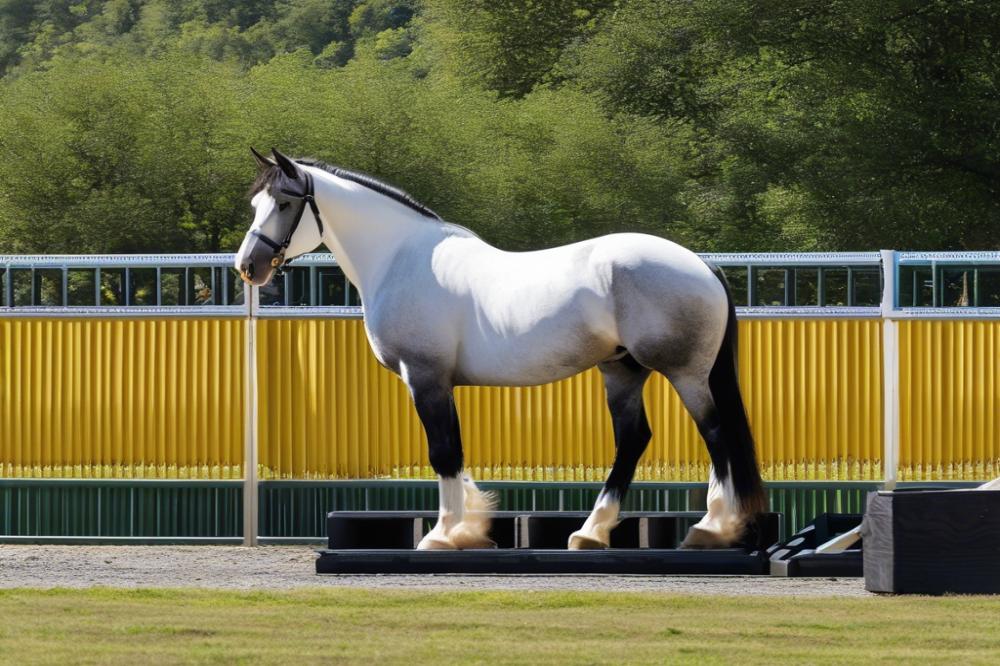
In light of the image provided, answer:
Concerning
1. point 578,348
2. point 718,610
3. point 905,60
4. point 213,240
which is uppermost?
point 905,60

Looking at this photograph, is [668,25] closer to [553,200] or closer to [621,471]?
[553,200]

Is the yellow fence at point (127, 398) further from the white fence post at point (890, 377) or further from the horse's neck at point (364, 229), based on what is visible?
the white fence post at point (890, 377)

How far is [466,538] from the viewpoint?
11375 mm

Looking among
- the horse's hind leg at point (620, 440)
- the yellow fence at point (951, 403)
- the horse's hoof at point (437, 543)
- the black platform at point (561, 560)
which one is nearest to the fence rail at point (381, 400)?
the yellow fence at point (951, 403)

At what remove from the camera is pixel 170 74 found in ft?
229

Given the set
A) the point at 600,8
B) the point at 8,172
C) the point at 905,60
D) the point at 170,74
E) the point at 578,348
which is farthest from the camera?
the point at 600,8

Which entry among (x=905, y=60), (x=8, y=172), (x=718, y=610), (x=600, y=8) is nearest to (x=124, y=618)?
(x=718, y=610)

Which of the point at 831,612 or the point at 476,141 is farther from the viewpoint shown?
the point at 476,141

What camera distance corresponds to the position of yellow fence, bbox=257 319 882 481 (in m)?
13.5

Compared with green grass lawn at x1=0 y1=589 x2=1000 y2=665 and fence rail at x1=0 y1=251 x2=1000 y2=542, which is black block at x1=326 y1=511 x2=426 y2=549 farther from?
green grass lawn at x1=0 y1=589 x2=1000 y2=665

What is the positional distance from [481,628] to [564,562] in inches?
98.8

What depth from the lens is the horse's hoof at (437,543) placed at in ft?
37.0

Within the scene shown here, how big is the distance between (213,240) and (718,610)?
5623cm

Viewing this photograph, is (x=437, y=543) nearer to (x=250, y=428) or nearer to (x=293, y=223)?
(x=293, y=223)
